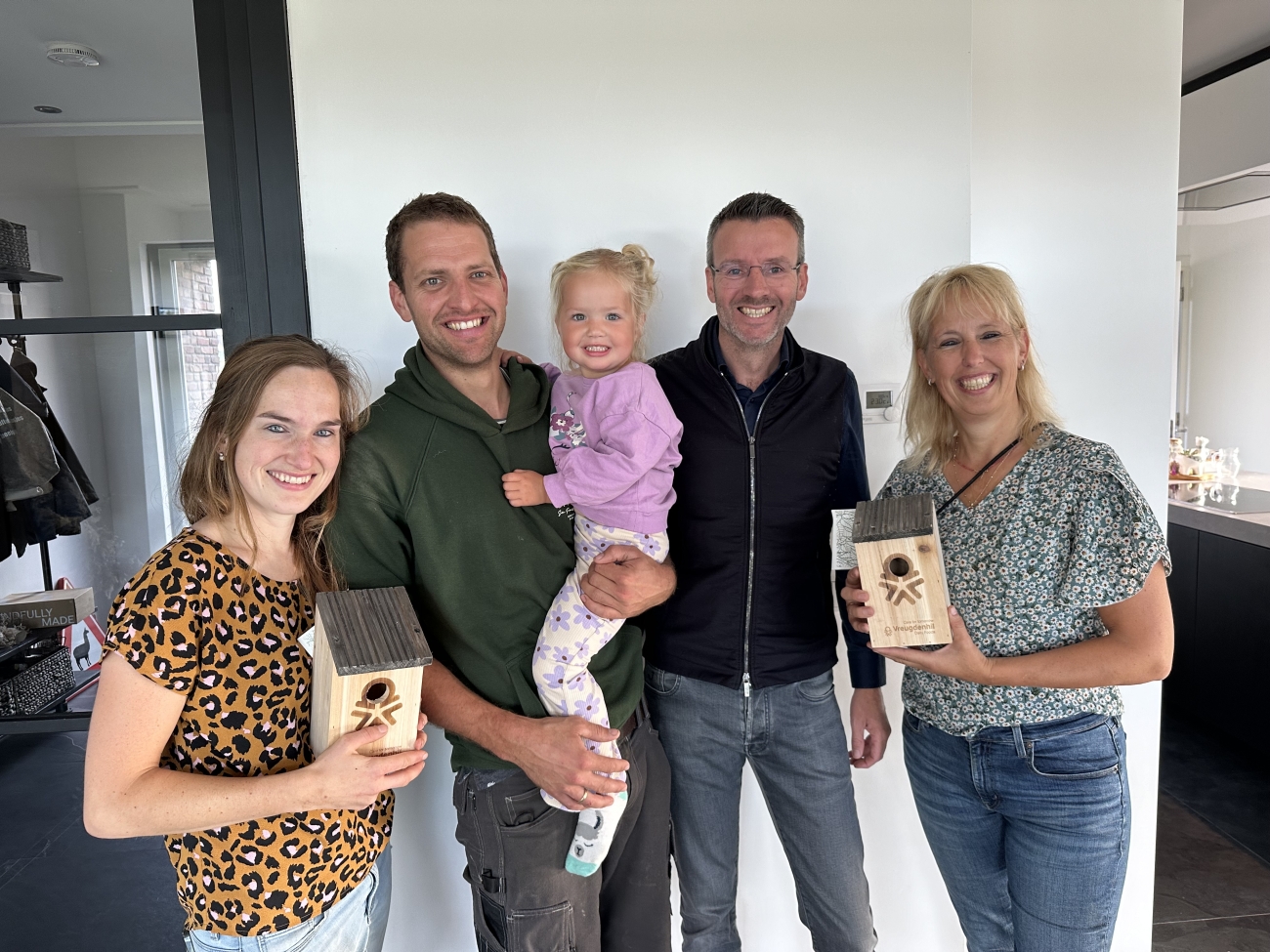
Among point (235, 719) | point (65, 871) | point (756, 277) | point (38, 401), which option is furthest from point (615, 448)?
point (65, 871)

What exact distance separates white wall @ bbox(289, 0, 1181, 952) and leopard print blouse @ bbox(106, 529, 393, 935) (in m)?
0.75

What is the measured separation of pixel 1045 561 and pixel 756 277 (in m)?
0.79

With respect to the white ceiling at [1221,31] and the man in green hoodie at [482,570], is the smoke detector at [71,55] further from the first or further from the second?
the white ceiling at [1221,31]

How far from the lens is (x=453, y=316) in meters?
1.42

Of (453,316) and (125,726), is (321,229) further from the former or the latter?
(125,726)

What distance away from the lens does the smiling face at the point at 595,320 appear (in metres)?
1.56

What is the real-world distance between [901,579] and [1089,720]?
1.58 feet

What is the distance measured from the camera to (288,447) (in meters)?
1.24

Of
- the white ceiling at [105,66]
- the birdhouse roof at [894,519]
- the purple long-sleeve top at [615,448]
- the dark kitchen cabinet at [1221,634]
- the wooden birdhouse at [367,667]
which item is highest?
the white ceiling at [105,66]

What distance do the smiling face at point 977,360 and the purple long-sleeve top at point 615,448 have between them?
0.56m

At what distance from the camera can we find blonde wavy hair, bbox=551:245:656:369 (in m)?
1.58

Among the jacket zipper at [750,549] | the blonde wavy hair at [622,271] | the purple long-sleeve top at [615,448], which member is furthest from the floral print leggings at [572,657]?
the blonde wavy hair at [622,271]

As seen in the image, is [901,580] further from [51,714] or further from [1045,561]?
[51,714]

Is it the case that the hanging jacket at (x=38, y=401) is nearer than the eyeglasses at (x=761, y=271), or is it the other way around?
the eyeglasses at (x=761, y=271)
